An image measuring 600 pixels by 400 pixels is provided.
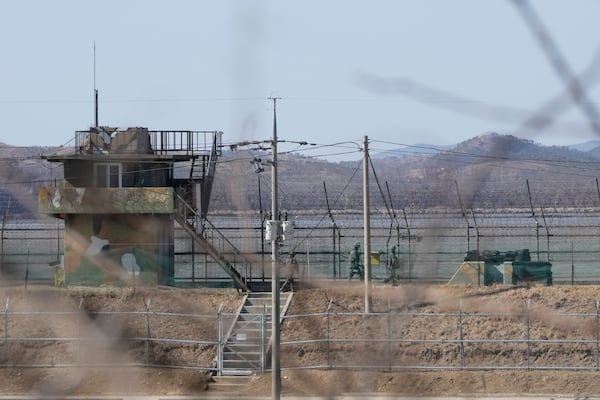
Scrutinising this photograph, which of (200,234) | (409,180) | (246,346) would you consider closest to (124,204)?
(200,234)

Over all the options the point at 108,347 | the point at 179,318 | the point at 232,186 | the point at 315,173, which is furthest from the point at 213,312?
the point at 315,173

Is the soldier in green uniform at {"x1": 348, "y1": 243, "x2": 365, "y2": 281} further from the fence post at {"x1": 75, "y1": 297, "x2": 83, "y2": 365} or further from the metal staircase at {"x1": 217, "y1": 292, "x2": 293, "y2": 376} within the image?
the fence post at {"x1": 75, "y1": 297, "x2": 83, "y2": 365}

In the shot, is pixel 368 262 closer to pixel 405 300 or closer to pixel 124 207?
pixel 405 300

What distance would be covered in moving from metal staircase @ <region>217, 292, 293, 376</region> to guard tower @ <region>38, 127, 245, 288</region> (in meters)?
3.56

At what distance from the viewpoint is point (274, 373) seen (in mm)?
28859

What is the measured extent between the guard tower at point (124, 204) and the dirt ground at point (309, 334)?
248cm

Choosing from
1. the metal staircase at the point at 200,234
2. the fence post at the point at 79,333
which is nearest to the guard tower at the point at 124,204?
the metal staircase at the point at 200,234

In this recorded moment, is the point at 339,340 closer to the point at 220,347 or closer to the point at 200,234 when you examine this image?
the point at 220,347

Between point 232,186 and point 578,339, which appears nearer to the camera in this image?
point 578,339

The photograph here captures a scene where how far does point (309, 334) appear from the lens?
34.1m

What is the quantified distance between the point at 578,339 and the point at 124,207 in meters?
15.6

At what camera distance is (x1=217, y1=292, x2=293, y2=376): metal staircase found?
3269 cm

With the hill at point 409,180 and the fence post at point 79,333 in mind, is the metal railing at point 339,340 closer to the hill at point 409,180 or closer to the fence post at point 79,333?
the fence post at point 79,333

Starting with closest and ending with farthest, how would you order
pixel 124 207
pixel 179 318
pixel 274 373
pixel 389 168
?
pixel 274 373 → pixel 179 318 → pixel 124 207 → pixel 389 168
